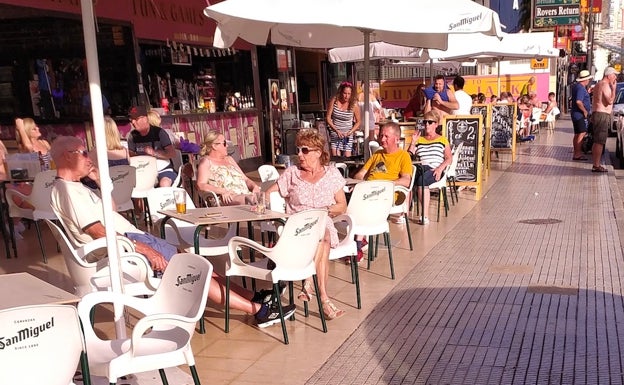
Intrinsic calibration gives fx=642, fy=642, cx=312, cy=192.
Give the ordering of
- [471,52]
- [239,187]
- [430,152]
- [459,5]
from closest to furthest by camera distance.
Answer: [459,5] < [239,187] < [430,152] < [471,52]

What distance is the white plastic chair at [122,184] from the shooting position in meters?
6.65

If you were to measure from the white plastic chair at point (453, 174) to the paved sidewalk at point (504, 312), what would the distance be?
27.7 inches

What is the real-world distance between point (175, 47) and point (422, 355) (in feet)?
29.2

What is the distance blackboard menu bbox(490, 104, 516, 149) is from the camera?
13.1m

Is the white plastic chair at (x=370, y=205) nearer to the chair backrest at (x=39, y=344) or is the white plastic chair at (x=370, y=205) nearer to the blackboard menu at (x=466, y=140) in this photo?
the chair backrest at (x=39, y=344)

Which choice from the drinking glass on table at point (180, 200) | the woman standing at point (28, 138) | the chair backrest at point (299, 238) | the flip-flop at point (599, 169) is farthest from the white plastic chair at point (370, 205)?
the flip-flop at point (599, 169)

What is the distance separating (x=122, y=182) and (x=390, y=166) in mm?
2814

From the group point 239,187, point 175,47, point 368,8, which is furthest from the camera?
point 175,47

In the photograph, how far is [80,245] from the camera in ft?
14.3

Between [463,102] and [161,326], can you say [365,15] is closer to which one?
[161,326]

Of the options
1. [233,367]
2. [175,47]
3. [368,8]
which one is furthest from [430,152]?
[175,47]

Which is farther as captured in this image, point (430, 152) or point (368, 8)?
point (430, 152)

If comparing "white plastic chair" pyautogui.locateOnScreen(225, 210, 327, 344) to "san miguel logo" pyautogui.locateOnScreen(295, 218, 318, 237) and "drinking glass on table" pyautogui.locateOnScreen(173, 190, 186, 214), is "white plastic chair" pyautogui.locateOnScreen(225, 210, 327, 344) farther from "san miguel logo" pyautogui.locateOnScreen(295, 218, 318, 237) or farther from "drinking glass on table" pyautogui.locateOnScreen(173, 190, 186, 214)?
"drinking glass on table" pyautogui.locateOnScreen(173, 190, 186, 214)

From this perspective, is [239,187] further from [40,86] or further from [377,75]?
[377,75]
